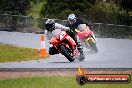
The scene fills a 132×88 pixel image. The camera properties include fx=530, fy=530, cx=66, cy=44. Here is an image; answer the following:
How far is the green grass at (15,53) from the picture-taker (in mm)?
16656

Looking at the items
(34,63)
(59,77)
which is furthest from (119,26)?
(59,77)

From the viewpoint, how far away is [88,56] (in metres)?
17.3

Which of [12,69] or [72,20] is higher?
[72,20]

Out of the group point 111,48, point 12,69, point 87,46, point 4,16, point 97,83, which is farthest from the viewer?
point 4,16

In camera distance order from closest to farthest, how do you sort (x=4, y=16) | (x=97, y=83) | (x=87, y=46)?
(x=97, y=83), (x=87, y=46), (x=4, y=16)

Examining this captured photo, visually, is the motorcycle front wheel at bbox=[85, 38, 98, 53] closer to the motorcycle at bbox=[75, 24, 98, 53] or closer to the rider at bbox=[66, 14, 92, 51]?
the motorcycle at bbox=[75, 24, 98, 53]

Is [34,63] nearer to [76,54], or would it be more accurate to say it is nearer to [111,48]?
[76,54]

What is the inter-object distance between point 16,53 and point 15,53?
0.22 feet

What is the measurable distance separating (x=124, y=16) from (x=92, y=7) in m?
1.49

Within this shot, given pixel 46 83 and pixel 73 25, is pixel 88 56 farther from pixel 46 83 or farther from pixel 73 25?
pixel 46 83

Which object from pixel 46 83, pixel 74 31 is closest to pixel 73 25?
pixel 74 31

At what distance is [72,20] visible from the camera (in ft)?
55.1

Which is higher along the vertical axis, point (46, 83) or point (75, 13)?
point (75, 13)

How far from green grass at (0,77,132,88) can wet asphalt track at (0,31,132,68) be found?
159 centimetres
